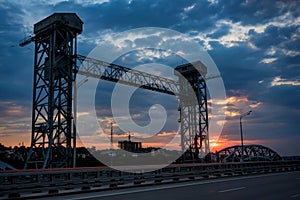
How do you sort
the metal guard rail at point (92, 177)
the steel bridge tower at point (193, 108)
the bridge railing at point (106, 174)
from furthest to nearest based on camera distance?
the steel bridge tower at point (193, 108)
the bridge railing at point (106, 174)
the metal guard rail at point (92, 177)

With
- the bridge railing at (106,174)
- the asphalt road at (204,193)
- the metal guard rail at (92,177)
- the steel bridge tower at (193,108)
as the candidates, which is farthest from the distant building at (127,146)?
the asphalt road at (204,193)

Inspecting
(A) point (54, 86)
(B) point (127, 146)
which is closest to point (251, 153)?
(B) point (127, 146)

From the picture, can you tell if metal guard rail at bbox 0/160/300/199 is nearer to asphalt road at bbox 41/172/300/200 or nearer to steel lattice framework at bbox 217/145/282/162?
asphalt road at bbox 41/172/300/200

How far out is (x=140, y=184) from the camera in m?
20.1

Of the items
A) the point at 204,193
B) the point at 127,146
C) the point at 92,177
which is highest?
the point at 127,146

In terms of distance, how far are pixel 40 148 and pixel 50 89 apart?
6.12m

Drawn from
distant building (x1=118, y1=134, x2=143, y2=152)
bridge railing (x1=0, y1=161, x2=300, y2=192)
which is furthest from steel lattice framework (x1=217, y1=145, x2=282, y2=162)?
bridge railing (x1=0, y1=161, x2=300, y2=192)

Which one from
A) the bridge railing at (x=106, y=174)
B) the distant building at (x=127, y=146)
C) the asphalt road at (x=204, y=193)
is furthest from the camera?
the distant building at (x=127, y=146)

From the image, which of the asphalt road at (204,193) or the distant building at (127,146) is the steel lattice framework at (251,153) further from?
the asphalt road at (204,193)

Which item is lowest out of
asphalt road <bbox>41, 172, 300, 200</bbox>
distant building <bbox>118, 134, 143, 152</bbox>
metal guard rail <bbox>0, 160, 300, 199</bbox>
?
asphalt road <bbox>41, 172, 300, 200</bbox>

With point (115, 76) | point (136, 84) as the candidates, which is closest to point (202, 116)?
Result: point (136, 84)

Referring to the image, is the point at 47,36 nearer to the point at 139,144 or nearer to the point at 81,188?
the point at 81,188

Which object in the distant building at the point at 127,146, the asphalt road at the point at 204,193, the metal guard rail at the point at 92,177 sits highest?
the distant building at the point at 127,146

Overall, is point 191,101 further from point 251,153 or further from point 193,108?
point 251,153
